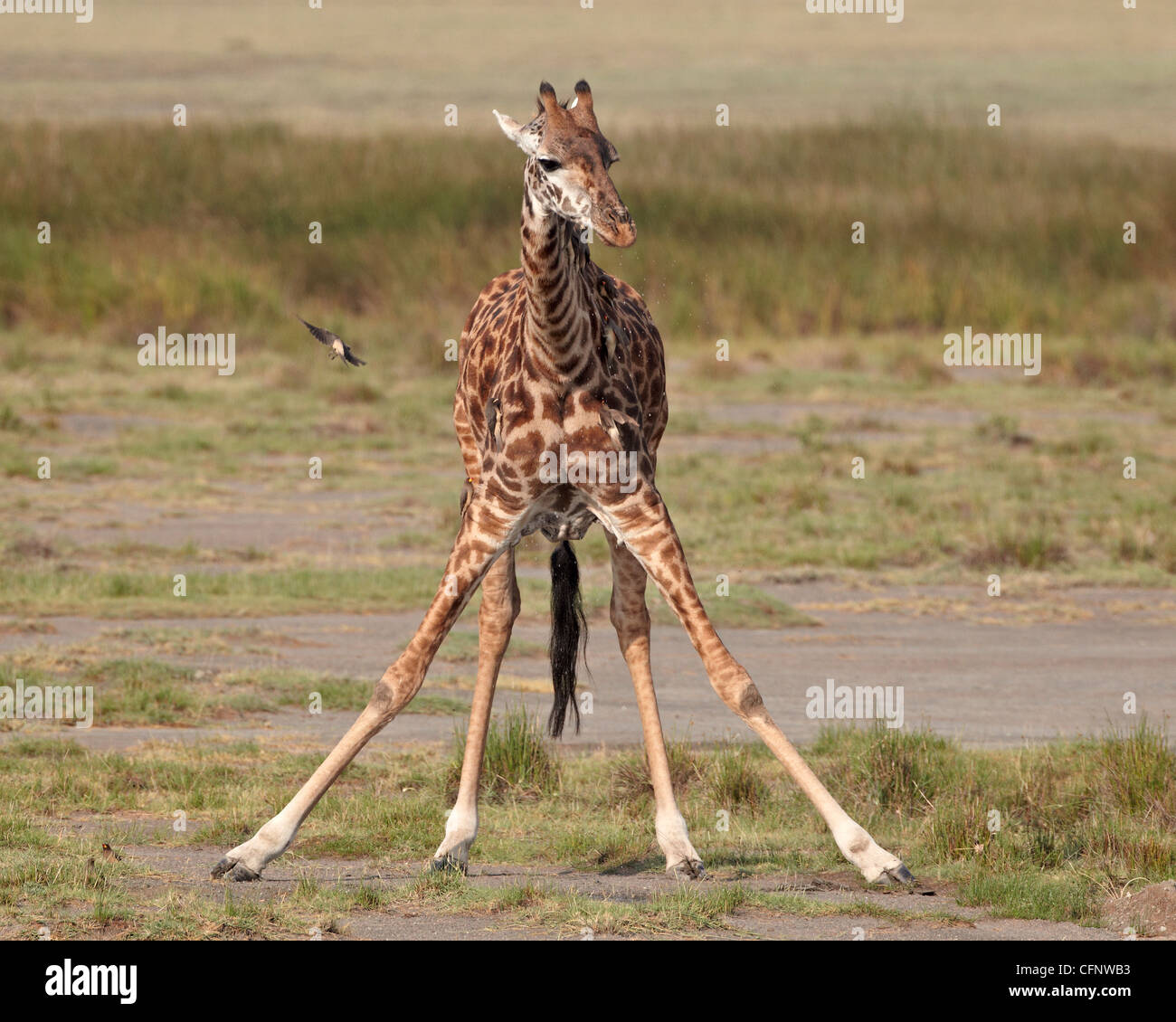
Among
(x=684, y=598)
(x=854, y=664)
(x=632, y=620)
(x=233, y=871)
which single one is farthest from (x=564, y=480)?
(x=854, y=664)

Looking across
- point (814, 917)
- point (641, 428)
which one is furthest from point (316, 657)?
point (814, 917)

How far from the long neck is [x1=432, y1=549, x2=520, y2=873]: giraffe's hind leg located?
3.28 feet

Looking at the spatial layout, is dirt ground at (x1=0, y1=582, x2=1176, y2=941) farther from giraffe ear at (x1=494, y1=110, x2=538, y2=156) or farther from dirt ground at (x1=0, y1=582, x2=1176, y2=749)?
giraffe ear at (x1=494, y1=110, x2=538, y2=156)

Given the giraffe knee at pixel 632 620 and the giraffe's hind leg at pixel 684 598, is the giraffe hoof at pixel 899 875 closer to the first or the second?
the giraffe's hind leg at pixel 684 598

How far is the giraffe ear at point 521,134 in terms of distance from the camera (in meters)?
6.66

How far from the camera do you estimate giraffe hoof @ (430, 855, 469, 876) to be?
7.39m

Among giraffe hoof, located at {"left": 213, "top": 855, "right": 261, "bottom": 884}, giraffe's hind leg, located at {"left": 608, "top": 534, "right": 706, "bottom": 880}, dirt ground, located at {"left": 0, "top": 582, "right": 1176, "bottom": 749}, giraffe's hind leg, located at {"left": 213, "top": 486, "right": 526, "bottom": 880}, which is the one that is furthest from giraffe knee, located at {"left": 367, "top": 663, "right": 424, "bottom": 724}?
dirt ground, located at {"left": 0, "top": 582, "right": 1176, "bottom": 749}

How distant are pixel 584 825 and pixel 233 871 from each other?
1852mm

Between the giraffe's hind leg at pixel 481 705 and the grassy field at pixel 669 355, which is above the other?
the grassy field at pixel 669 355

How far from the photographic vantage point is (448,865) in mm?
7430

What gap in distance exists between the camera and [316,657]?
11812 mm

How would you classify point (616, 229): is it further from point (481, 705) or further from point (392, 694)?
point (481, 705)

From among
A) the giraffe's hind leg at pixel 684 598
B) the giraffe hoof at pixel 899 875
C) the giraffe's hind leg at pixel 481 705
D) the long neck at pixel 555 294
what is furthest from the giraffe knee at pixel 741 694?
the long neck at pixel 555 294

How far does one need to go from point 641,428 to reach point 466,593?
3.27 ft
